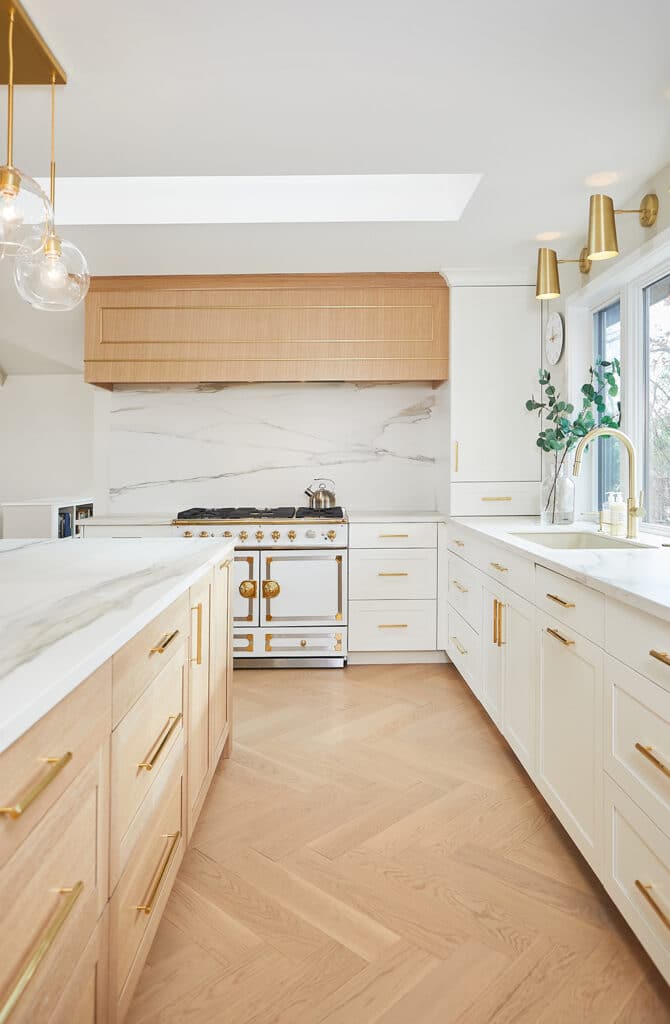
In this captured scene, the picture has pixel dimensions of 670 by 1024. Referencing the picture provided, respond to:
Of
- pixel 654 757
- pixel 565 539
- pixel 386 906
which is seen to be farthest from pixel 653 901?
pixel 565 539

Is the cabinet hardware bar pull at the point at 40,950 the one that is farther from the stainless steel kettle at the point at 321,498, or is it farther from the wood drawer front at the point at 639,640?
the stainless steel kettle at the point at 321,498

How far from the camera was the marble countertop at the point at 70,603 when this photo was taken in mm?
770

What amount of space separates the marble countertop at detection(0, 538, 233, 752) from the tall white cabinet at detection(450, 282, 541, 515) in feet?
6.15

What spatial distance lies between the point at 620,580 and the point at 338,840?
113 centimetres

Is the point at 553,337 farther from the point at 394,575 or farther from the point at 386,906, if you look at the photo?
the point at 386,906

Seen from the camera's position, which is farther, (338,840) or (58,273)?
(338,840)

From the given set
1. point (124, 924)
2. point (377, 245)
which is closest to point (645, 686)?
point (124, 924)

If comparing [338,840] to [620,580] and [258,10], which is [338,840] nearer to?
[620,580]

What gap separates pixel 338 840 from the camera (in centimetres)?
190

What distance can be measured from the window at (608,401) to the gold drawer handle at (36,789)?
2871mm

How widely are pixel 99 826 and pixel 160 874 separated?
497 mm

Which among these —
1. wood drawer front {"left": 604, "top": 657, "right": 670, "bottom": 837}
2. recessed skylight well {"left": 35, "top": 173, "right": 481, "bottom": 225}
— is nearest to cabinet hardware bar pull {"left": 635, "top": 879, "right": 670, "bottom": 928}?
wood drawer front {"left": 604, "top": 657, "right": 670, "bottom": 837}

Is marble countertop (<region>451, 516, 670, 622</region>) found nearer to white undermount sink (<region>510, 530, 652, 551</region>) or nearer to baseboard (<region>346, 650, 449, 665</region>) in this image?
white undermount sink (<region>510, 530, 652, 551</region>)

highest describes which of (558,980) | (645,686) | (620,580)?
(620,580)
